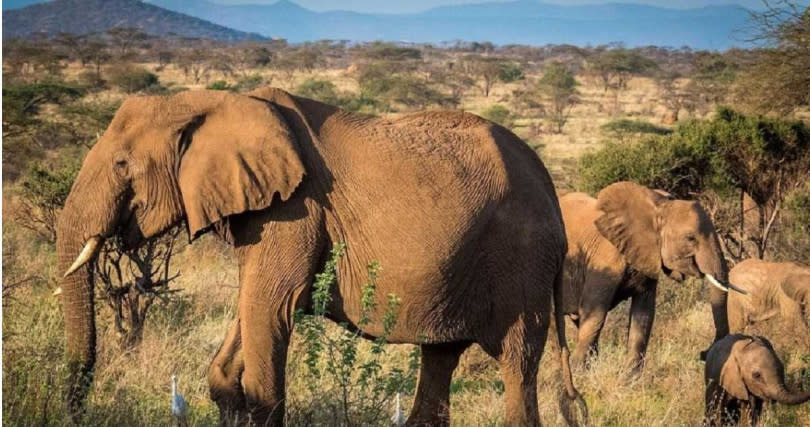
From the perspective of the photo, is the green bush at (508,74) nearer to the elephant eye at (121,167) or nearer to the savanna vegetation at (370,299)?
the savanna vegetation at (370,299)

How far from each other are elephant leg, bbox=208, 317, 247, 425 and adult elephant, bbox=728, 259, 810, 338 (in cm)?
576

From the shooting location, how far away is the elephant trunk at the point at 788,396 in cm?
679

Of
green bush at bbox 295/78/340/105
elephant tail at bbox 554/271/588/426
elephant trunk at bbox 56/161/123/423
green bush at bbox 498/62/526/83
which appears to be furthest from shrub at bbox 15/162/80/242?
green bush at bbox 498/62/526/83

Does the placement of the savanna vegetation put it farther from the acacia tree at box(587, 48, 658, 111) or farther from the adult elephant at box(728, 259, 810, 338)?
the acacia tree at box(587, 48, 658, 111)

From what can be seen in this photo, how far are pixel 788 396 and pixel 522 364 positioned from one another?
2.37 meters

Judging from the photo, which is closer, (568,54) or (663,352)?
(663,352)

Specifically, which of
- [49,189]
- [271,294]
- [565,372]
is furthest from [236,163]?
[49,189]

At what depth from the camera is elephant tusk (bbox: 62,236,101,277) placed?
15.8 feet

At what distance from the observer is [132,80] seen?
140ft

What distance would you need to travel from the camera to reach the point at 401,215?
5.16 meters

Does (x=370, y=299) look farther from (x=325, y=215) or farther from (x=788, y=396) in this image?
(x=788, y=396)

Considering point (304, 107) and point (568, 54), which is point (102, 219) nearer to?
point (304, 107)

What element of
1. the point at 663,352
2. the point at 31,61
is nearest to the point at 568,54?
the point at 31,61

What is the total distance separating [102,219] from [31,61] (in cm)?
4715
